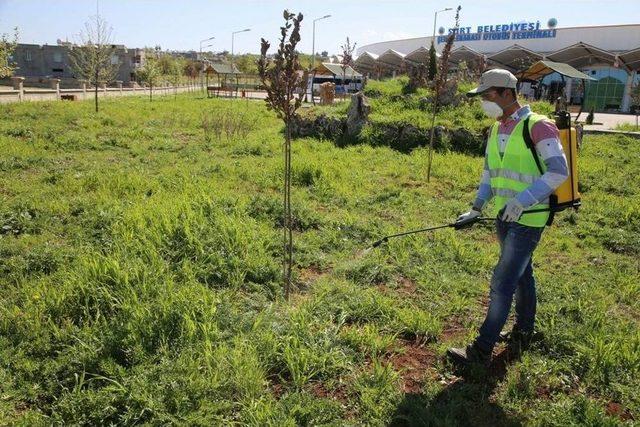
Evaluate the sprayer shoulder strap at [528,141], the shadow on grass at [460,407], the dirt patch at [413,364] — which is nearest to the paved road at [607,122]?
the sprayer shoulder strap at [528,141]

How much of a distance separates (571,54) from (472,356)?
39804 mm

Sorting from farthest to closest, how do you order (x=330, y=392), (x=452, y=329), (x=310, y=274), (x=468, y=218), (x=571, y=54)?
1. (x=571, y=54)
2. (x=310, y=274)
3. (x=452, y=329)
4. (x=468, y=218)
5. (x=330, y=392)

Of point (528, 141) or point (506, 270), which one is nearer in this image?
point (528, 141)

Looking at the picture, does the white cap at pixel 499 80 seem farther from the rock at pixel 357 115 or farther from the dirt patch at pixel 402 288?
the rock at pixel 357 115

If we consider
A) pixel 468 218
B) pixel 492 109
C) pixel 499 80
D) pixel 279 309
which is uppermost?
pixel 499 80

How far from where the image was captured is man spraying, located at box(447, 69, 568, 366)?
293cm

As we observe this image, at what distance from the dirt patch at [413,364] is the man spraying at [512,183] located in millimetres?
184

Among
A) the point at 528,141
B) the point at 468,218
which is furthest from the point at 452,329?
the point at 528,141

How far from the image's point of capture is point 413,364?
Answer: 347cm

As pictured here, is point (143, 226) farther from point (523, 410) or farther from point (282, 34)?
point (523, 410)

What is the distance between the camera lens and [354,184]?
8672 mm

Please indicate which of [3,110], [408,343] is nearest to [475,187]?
[408,343]

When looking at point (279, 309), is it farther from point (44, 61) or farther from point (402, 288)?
point (44, 61)

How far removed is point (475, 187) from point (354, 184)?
230cm
